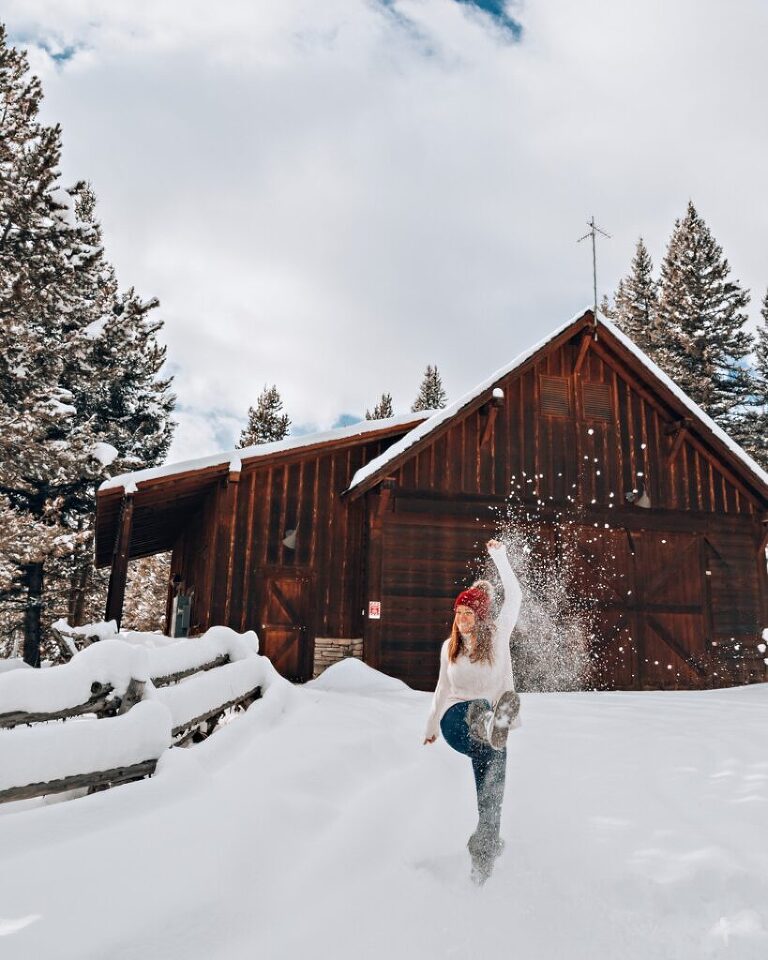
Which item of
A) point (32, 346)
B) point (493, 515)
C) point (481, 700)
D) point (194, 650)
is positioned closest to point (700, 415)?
point (493, 515)

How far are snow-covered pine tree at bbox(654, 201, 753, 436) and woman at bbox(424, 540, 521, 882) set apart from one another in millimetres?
27442

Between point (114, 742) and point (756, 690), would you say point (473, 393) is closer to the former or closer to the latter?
point (756, 690)

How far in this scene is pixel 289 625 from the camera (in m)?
13.1

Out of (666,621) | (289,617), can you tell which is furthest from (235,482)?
(666,621)

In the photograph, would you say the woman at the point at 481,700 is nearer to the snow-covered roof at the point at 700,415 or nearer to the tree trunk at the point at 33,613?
the snow-covered roof at the point at 700,415

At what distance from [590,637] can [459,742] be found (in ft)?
33.2

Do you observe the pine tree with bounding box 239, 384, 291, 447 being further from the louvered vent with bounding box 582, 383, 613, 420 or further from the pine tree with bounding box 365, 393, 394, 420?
the louvered vent with bounding box 582, 383, 613, 420

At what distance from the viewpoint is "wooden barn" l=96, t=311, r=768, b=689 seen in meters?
12.9

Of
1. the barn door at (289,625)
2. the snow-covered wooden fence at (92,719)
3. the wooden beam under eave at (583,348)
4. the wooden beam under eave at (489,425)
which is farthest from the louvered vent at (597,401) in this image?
the snow-covered wooden fence at (92,719)

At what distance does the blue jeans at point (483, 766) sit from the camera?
12.0ft

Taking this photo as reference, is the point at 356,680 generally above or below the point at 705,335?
below

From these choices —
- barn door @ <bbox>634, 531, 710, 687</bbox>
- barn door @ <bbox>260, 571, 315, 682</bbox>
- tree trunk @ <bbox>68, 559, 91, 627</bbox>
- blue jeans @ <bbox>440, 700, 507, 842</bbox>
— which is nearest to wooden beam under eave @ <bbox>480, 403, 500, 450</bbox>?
barn door @ <bbox>634, 531, 710, 687</bbox>

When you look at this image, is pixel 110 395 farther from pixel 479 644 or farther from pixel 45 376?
pixel 479 644

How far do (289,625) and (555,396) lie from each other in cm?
730
